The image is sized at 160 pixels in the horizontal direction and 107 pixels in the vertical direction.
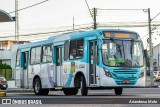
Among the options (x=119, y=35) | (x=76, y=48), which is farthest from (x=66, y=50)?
(x=119, y=35)

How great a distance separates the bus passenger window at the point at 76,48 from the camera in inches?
953

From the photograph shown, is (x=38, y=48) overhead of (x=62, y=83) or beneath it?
overhead

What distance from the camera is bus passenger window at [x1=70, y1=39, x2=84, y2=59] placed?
24197 millimetres

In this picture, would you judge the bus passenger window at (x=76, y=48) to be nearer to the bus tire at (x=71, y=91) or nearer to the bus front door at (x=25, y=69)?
the bus tire at (x=71, y=91)

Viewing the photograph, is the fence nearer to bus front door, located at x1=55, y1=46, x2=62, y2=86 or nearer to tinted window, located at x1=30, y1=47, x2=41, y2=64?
tinted window, located at x1=30, y1=47, x2=41, y2=64

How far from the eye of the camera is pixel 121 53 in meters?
23.3

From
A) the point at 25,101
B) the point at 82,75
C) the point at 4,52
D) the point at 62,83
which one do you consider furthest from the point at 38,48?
the point at 4,52

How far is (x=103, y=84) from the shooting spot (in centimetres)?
2286

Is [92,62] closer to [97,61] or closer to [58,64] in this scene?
[97,61]

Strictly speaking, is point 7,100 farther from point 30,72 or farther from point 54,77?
point 30,72

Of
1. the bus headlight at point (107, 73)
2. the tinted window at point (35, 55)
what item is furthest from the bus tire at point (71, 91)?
the bus headlight at point (107, 73)

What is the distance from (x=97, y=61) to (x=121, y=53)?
1.18 meters

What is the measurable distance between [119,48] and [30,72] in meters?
7.71

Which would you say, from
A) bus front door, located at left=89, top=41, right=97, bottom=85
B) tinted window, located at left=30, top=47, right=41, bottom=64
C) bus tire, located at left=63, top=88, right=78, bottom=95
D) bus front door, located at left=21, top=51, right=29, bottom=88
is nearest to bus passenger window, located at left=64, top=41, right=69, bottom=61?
bus front door, located at left=89, top=41, right=97, bottom=85
